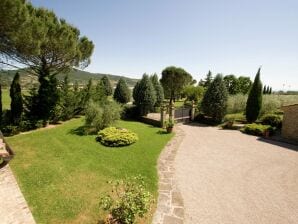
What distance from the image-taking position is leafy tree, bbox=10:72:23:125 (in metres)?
14.2

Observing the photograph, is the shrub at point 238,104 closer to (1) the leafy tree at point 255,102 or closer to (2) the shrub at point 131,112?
(1) the leafy tree at point 255,102

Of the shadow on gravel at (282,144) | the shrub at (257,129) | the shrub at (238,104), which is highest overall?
the shrub at (238,104)

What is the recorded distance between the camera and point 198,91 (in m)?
37.0

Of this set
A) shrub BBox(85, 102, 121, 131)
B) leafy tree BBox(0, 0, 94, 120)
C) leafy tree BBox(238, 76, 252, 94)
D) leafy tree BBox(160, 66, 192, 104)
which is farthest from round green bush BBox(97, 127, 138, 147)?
leafy tree BBox(238, 76, 252, 94)

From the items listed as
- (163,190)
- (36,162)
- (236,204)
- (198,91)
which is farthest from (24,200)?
(198,91)

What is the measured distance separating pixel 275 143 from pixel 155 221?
12470 millimetres

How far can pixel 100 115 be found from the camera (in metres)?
14.1

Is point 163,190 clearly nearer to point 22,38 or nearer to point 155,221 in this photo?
point 155,221

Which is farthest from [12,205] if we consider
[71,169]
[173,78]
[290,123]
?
[173,78]

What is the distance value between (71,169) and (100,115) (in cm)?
602

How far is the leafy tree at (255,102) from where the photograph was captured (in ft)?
63.2

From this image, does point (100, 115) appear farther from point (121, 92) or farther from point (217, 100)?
point (217, 100)

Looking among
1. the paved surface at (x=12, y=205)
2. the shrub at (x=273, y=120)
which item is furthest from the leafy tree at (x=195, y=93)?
the paved surface at (x=12, y=205)

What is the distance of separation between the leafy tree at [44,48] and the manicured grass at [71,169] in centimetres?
393
